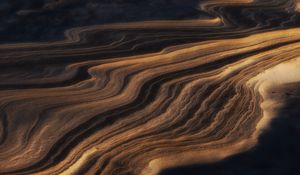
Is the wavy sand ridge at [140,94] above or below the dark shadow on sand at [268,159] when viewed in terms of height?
above

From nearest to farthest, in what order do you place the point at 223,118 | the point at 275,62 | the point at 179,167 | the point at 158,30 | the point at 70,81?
the point at 179,167 < the point at 223,118 < the point at 70,81 < the point at 275,62 < the point at 158,30

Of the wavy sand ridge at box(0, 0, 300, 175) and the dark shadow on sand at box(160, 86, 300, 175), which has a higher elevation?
the wavy sand ridge at box(0, 0, 300, 175)

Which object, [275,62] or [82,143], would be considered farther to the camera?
[275,62]

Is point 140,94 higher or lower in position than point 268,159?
higher

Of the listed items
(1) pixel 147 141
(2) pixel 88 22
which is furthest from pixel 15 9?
(1) pixel 147 141

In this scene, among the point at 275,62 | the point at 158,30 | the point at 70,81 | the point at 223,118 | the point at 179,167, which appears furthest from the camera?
the point at 158,30

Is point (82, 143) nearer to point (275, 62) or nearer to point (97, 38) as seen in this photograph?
point (97, 38)

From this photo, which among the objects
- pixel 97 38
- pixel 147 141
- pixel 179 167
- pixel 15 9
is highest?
pixel 15 9

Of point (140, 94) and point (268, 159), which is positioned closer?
point (268, 159)
